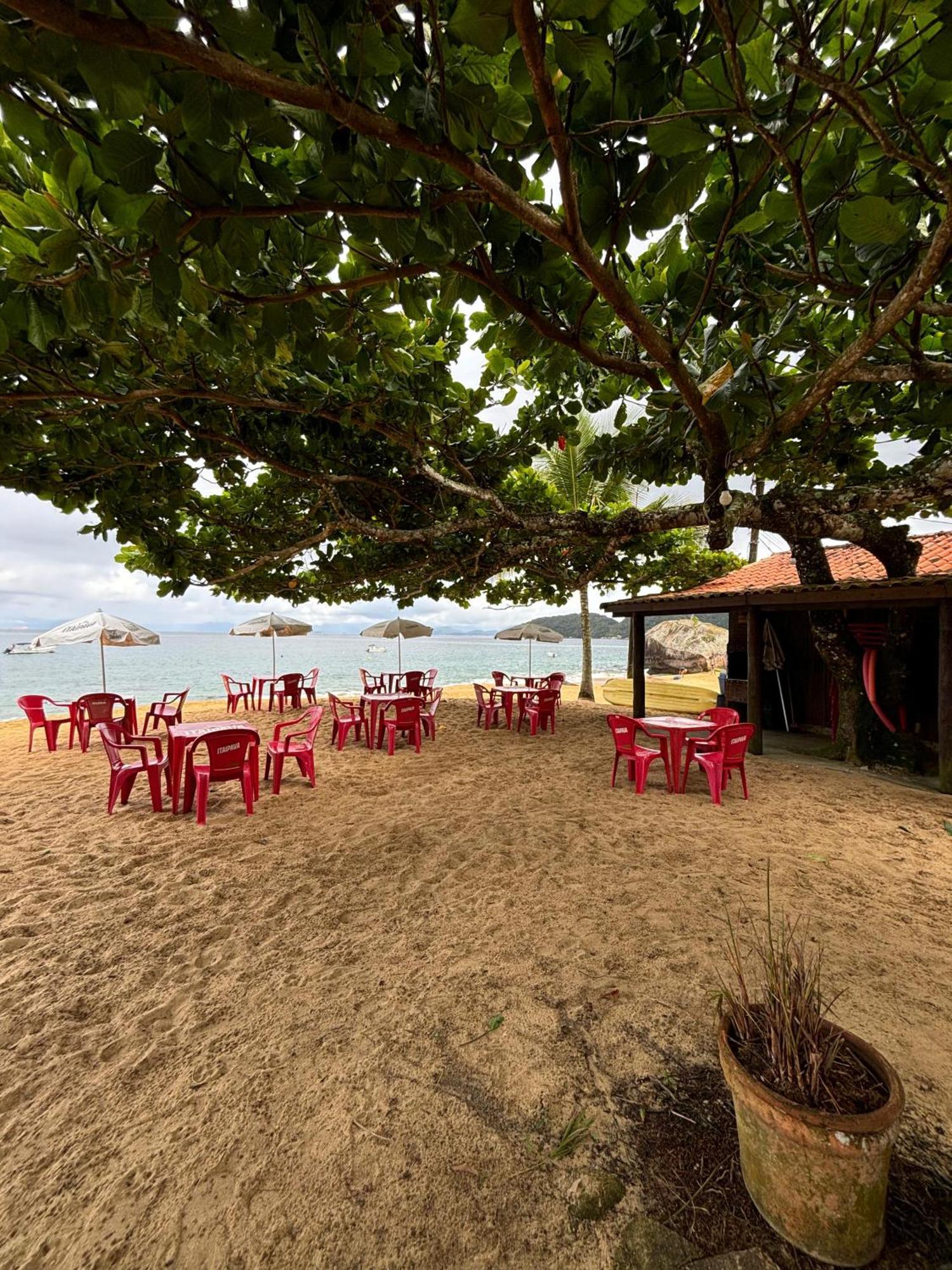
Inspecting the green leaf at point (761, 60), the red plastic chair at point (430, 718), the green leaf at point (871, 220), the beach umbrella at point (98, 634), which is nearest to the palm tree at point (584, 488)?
the red plastic chair at point (430, 718)

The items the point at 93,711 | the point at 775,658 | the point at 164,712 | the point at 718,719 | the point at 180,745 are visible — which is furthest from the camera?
the point at 164,712

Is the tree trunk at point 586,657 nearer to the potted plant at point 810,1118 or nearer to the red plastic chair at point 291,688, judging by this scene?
the red plastic chair at point 291,688

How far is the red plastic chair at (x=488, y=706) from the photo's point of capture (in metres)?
11.4

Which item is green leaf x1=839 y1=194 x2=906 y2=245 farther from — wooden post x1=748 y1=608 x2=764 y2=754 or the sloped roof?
wooden post x1=748 y1=608 x2=764 y2=754

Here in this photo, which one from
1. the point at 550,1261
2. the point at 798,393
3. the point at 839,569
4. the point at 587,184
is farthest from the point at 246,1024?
the point at 839,569

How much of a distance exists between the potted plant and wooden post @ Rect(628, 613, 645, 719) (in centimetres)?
921

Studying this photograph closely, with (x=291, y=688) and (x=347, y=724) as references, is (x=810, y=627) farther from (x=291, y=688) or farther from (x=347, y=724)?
(x=291, y=688)

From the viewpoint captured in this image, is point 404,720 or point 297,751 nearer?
point 297,751

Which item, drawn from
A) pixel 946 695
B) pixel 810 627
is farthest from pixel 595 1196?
pixel 810 627

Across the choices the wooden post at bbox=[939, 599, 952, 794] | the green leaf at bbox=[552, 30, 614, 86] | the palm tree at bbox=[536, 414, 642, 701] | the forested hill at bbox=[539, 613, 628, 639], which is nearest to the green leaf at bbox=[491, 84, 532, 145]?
the green leaf at bbox=[552, 30, 614, 86]

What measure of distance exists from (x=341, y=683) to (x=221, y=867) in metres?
29.3

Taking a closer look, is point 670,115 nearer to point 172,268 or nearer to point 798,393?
point 172,268

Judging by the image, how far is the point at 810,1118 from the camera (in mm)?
1462

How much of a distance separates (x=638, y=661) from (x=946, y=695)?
4.92 metres
